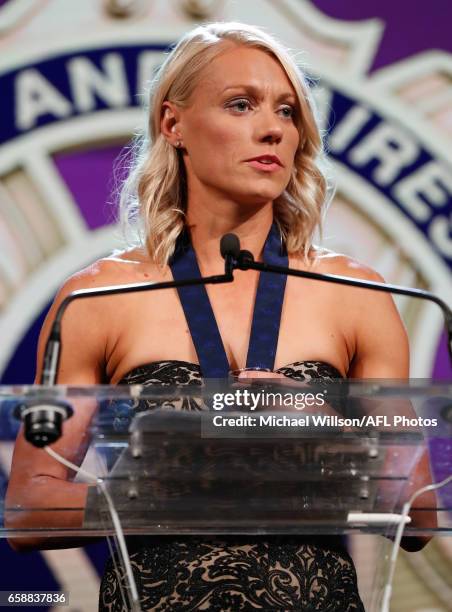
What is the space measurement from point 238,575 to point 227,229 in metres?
0.71

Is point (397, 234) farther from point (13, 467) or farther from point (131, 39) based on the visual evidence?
point (13, 467)

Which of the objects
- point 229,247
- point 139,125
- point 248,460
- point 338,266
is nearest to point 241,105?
point 338,266

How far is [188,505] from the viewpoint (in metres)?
1.43

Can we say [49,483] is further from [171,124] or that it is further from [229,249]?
[171,124]

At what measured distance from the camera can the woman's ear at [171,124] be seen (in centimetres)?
211

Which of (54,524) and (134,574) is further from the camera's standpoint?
(134,574)

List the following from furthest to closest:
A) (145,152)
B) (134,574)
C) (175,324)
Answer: (145,152) → (175,324) → (134,574)

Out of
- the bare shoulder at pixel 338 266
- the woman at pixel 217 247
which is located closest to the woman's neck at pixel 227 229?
the woman at pixel 217 247

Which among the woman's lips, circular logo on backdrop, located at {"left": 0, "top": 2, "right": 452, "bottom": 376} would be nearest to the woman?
→ the woman's lips

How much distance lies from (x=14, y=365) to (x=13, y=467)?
4.34ft

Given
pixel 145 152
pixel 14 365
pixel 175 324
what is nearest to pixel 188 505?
pixel 175 324

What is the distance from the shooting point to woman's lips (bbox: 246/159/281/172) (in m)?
1.91

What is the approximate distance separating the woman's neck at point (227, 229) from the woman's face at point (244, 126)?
0.04 meters

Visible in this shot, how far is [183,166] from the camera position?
2.16 meters
